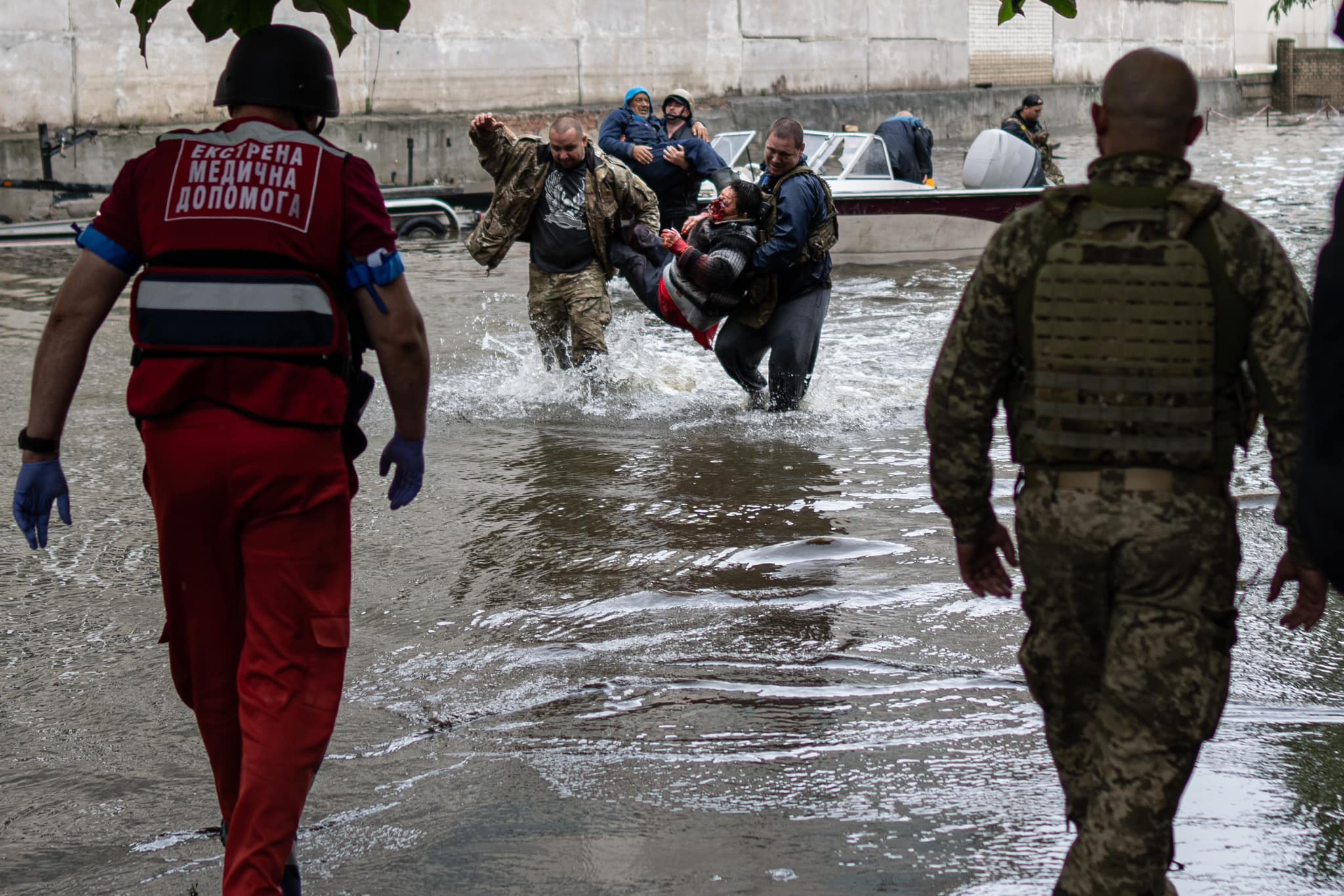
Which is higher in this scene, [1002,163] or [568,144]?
[568,144]

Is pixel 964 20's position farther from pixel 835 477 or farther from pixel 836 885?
pixel 836 885

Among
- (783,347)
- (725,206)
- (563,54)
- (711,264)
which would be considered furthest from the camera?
(563,54)

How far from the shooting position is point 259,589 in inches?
117

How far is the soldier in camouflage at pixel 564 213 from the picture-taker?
898 centimetres

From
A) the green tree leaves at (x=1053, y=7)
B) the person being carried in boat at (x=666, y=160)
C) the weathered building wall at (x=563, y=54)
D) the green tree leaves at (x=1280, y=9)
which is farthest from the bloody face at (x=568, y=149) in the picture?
the green tree leaves at (x=1280, y=9)

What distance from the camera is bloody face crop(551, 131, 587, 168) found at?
8930mm

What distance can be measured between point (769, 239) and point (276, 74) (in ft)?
16.7

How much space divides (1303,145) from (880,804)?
113 feet

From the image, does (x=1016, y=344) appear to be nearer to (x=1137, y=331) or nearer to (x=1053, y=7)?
(x=1137, y=331)

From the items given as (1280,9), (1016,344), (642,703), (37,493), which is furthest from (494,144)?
(1280,9)

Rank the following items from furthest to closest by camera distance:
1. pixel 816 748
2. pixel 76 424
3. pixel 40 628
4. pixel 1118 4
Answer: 1. pixel 1118 4
2. pixel 76 424
3. pixel 40 628
4. pixel 816 748

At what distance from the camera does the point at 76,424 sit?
8.41 m

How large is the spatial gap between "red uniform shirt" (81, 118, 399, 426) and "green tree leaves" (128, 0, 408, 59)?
0.82 m

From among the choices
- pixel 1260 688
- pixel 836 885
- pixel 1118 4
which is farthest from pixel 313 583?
pixel 1118 4
